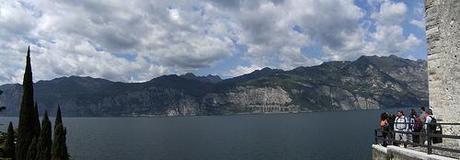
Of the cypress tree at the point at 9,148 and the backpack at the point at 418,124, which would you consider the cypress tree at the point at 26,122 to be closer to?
the cypress tree at the point at 9,148

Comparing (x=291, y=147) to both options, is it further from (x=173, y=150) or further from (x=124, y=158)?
(x=124, y=158)

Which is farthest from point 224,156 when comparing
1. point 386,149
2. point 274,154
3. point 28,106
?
point 386,149

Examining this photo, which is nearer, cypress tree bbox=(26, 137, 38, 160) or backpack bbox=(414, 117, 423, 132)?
backpack bbox=(414, 117, 423, 132)

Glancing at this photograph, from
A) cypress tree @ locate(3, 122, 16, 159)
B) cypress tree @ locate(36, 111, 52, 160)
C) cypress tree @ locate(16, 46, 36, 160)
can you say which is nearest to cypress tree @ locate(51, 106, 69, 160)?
cypress tree @ locate(36, 111, 52, 160)

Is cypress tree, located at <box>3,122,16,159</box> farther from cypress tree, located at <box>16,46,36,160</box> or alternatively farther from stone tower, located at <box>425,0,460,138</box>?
stone tower, located at <box>425,0,460,138</box>

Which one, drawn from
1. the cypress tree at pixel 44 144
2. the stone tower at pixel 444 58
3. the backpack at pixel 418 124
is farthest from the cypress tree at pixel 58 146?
the stone tower at pixel 444 58

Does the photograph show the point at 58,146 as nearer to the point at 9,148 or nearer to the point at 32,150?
the point at 32,150
